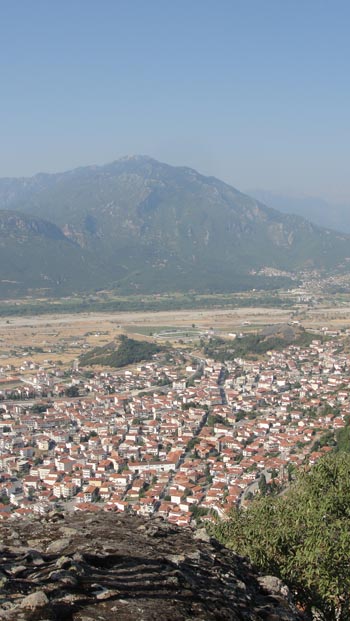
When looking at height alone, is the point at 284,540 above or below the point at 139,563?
below

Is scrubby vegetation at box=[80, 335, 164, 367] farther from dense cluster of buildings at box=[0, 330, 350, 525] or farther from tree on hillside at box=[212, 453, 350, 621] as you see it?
tree on hillside at box=[212, 453, 350, 621]

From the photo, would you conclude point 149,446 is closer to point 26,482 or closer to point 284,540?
point 26,482

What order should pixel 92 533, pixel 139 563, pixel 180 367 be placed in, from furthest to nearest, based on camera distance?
1. pixel 180 367
2. pixel 92 533
3. pixel 139 563

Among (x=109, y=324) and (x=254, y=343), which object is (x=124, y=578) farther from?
(x=109, y=324)

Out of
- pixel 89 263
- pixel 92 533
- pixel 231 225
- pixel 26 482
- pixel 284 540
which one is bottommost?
pixel 26 482

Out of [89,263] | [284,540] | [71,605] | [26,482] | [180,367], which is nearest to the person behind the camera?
[71,605]

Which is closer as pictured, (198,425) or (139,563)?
(139,563)

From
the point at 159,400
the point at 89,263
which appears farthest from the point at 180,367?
the point at 89,263
